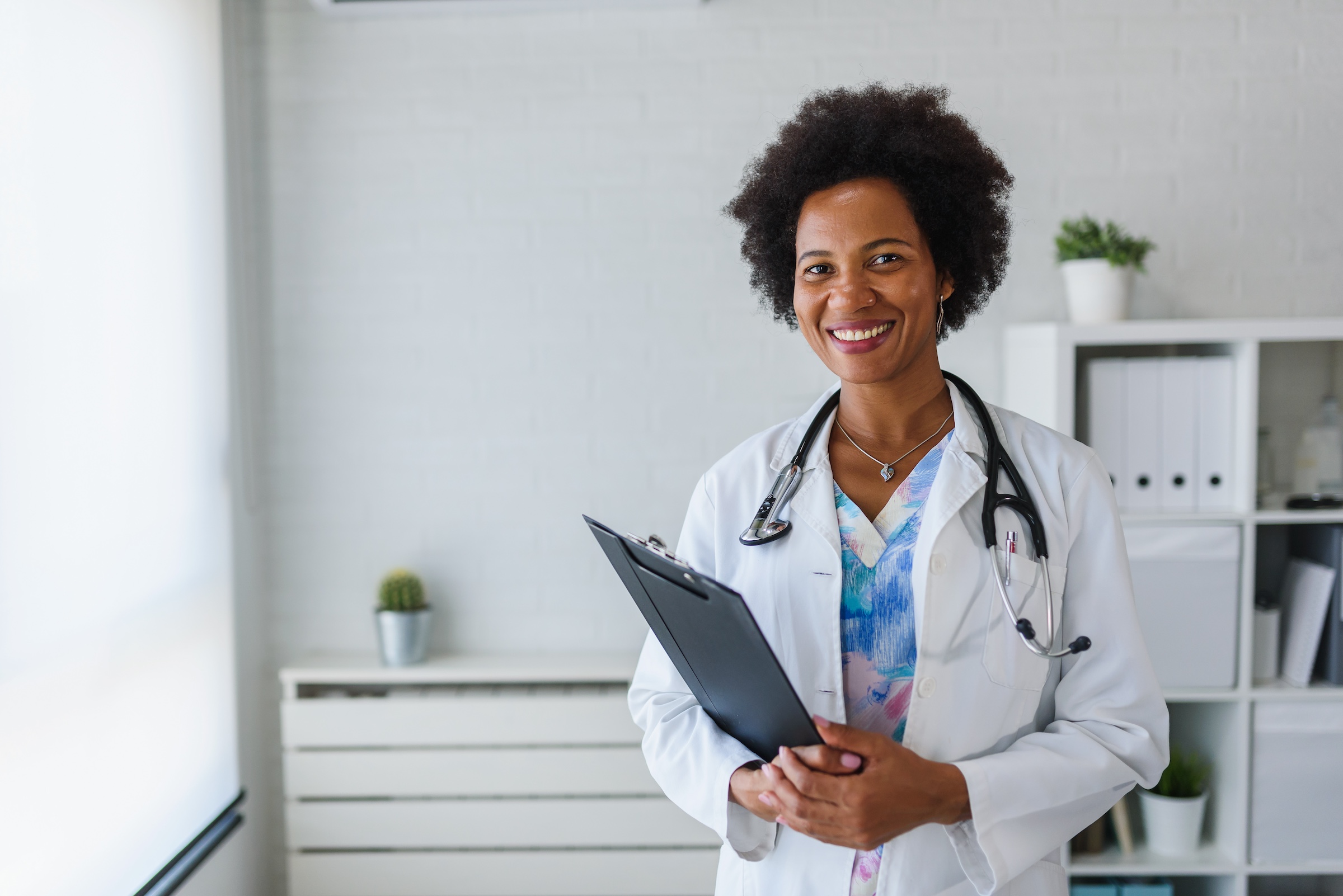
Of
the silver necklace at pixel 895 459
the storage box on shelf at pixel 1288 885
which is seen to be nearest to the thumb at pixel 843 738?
the silver necklace at pixel 895 459

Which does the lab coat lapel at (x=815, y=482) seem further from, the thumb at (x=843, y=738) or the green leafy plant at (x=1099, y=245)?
the green leafy plant at (x=1099, y=245)

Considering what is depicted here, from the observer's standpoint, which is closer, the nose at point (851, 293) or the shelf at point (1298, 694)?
the nose at point (851, 293)

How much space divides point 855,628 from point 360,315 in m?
1.73

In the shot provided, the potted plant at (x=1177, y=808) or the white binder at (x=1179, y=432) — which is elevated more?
the white binder at (x=1179, y=432)

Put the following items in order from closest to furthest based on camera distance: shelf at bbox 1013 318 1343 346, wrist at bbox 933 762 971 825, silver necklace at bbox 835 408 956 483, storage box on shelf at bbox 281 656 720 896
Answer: wrist at bbox 933 762 971 825, silver necklace at bbox 835 408 956 483, shelf at bbox 1013 318 1343 346, storage box on shelf at bbox 281 656 720 896

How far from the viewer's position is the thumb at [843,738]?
1.03 meters

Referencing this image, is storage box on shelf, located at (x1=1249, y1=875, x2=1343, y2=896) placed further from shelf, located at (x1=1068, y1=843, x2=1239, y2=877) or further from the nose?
the nose

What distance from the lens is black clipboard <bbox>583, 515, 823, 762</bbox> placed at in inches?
38.0

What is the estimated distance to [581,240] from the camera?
2.43 metres

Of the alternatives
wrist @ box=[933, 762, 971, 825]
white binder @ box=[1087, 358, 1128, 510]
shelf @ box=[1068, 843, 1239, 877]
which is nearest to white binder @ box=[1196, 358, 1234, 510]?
white binder @ box=[1087, 358, 1128, 510]

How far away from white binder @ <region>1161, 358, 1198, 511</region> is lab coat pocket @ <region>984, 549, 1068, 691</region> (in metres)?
1.17

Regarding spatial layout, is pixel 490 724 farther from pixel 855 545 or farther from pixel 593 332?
pixel 855 545

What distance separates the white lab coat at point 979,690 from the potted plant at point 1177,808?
1.18m

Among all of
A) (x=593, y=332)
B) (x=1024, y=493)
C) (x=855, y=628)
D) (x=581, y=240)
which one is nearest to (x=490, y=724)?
(x=593, y=332)
